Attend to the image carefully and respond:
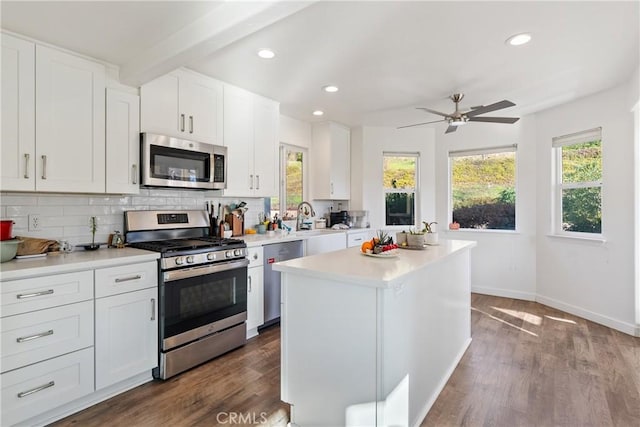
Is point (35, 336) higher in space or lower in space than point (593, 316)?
higher

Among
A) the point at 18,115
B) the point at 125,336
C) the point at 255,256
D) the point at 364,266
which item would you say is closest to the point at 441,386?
the point at 364,266

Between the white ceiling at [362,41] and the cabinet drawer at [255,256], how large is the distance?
163 centimetres

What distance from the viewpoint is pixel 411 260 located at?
6.75ft

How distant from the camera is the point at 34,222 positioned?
2.40m

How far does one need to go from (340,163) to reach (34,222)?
3.62 meters

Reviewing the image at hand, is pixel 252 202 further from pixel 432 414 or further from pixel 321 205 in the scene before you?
pixel 432 414

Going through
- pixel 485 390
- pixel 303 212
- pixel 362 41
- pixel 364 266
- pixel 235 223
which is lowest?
pixel 485 390

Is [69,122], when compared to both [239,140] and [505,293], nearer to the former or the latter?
[239,140]

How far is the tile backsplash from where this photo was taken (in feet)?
7.71

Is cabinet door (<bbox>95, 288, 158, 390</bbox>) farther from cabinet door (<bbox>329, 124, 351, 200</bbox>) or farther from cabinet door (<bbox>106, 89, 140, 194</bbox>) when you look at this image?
cabinet door (<bbox>329, 124, 351, 200</bbox>)

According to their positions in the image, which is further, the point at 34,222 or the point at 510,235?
the point at 510,235

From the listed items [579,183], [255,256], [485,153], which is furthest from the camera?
[485,153]

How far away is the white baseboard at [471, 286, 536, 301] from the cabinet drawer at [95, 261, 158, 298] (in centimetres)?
442

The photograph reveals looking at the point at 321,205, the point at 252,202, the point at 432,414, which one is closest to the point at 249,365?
the point at 432,414
